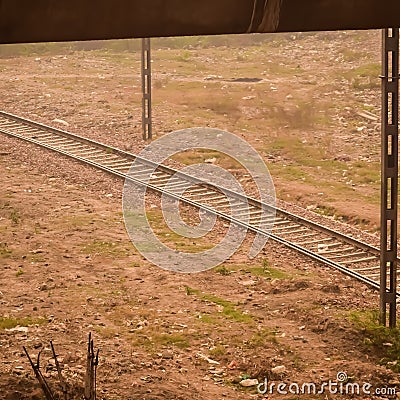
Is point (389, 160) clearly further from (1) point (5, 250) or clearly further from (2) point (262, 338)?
(1) point (5, 250)

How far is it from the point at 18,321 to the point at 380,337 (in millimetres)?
4121

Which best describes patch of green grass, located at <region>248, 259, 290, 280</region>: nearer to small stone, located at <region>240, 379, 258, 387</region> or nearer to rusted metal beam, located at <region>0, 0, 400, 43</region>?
small stone, located at <region>240, 379, 258, 387</region>

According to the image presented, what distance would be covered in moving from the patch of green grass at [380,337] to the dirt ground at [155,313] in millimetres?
19

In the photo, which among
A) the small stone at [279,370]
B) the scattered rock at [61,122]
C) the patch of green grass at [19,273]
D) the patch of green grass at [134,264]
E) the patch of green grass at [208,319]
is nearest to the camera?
the small stone at [279,370]

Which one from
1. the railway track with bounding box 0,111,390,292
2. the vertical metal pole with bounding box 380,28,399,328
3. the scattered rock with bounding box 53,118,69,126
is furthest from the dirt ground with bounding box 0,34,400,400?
the scattered rock with bounding box 53,118,69,126

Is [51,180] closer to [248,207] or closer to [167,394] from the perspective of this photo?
[248,207]

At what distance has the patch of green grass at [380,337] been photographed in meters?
7.78

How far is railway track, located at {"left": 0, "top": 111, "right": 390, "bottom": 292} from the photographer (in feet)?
33.5

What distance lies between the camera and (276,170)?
14445mm

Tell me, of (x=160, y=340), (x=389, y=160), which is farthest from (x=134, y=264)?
(x=389, y=160)

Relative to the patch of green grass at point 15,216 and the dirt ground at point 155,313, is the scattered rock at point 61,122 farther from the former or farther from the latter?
the patch of green grass at point 15,216

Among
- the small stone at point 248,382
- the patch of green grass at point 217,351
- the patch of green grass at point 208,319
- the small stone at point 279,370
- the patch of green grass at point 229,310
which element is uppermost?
the patch of green grass at point 229,310

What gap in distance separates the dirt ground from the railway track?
Result: 285mm

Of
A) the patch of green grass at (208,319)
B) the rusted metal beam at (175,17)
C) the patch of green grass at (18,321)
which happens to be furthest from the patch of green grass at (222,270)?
the rusted metal beam at (175,17)
